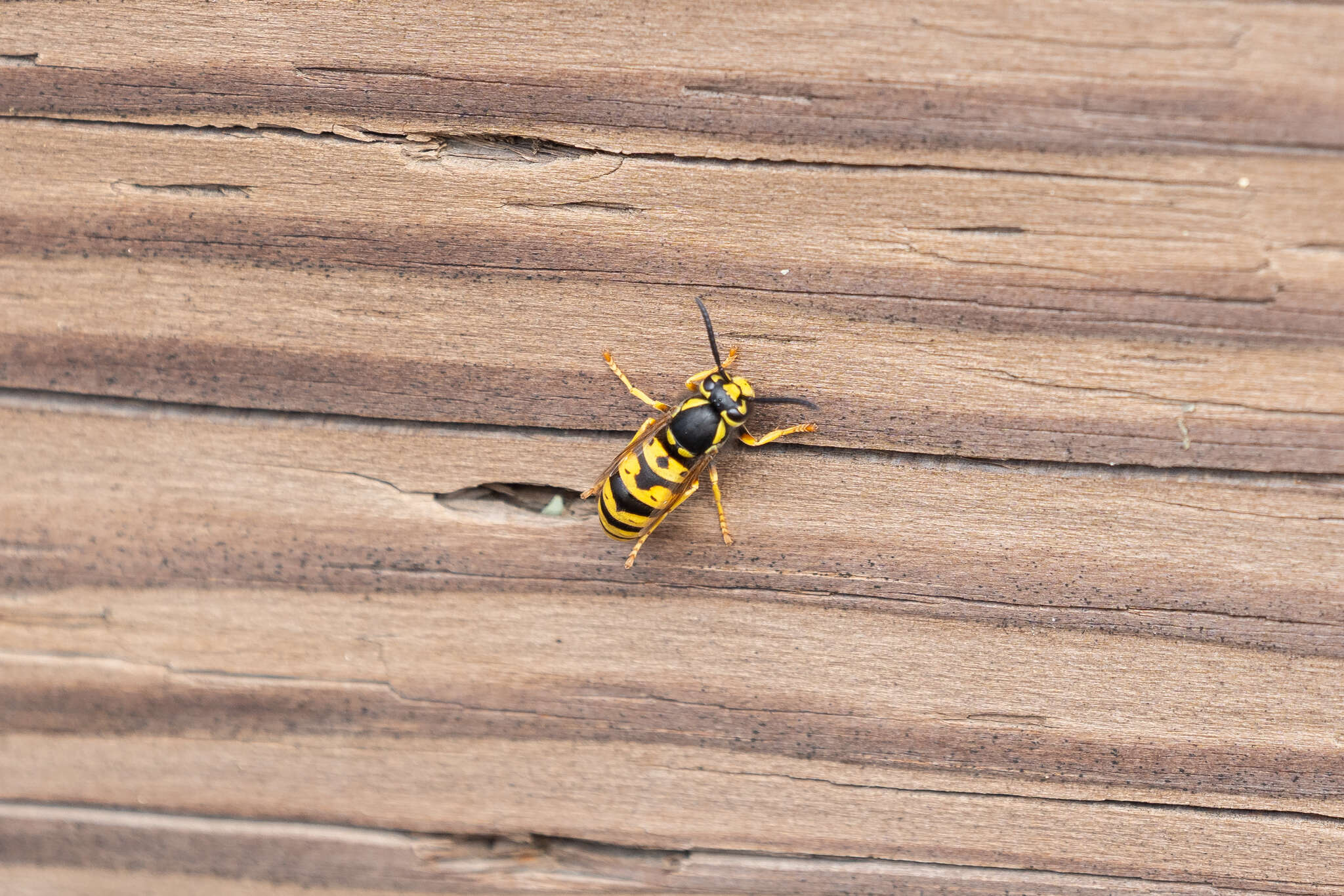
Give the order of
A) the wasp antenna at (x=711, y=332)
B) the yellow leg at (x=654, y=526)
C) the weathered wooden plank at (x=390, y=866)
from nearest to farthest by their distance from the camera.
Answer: the wasp antenna at (x=711, y=332), the yellow leg at (x=654, y=526), the weathered wooden plank at (x=390, y=866)

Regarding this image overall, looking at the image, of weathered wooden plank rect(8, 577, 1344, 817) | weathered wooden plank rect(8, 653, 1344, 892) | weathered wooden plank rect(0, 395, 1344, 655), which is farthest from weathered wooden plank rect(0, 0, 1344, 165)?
weathered wooden plank rect(8, 653, 1344, 892)

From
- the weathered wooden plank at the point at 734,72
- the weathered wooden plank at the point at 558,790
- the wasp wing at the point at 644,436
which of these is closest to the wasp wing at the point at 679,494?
the wasp wing at the point at 644,436

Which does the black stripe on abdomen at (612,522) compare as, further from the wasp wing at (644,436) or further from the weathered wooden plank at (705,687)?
the weathered wooden plank at (705,687)

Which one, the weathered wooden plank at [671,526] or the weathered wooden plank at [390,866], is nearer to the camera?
the weathered wooden plank at [671,526]

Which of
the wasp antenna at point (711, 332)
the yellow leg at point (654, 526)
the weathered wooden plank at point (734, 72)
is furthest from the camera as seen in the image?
the yellow leg at point (654, 526)

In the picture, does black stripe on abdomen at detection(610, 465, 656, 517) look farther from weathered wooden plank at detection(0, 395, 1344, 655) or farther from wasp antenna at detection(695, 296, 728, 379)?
wasp antenna at detection(695, 296, 728, 379)

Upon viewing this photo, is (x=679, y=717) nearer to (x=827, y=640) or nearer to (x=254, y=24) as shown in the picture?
(x=827, y=640)

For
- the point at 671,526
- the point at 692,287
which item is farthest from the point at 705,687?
the point at 692,287
